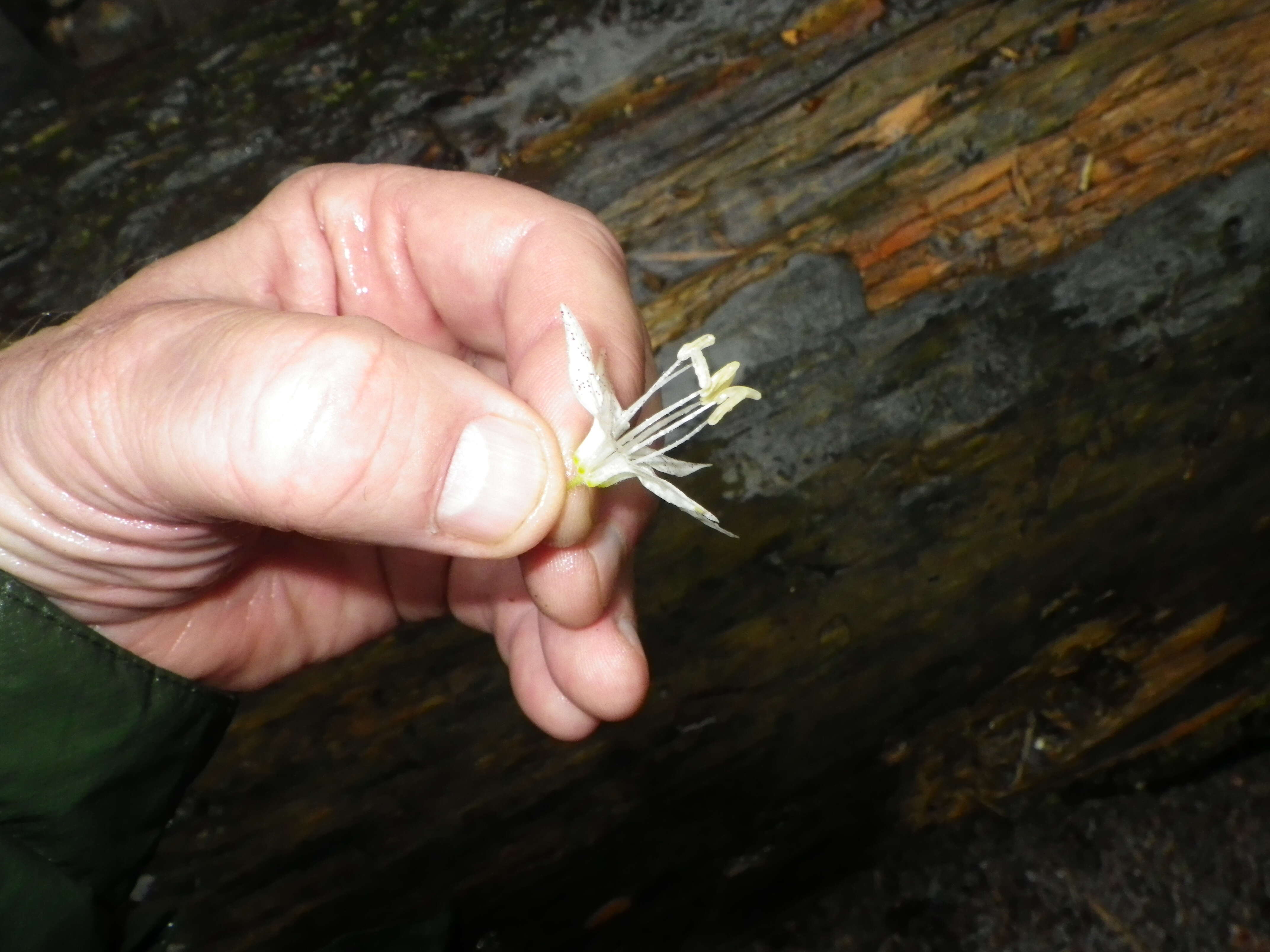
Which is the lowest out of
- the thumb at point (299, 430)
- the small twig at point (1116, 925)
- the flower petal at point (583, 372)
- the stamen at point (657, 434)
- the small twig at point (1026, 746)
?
the small twig at point (1116, 925)

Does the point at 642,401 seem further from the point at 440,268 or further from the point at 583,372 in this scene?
the point at 440,268

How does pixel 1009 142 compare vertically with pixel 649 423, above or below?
below

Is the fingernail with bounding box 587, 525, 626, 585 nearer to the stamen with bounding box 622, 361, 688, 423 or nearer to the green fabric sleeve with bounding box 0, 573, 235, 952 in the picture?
the stamen with bounding box 622, 361, 688, 423

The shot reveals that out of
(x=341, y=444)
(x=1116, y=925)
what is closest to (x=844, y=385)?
(x=341, y=444)

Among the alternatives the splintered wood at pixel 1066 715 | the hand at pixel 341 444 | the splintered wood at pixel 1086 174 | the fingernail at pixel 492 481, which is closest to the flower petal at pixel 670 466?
the hand at pixel 341 444

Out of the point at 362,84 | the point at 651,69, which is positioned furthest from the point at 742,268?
the point at 362,84

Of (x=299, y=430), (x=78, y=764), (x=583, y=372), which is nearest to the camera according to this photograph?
(x=299, y=430)

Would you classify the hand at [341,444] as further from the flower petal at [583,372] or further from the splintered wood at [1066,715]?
the splintered wood at [1066,715]
